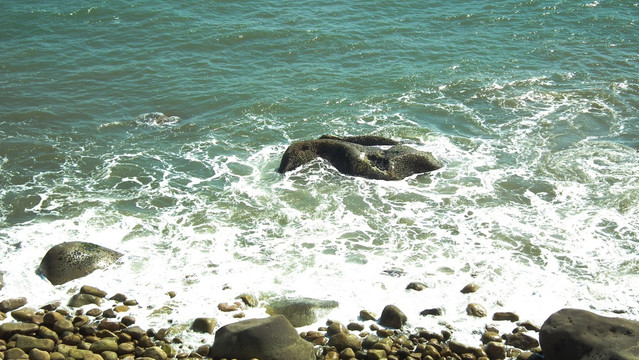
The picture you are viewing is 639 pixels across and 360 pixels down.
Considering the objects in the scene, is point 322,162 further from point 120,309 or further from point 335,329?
point 120,309

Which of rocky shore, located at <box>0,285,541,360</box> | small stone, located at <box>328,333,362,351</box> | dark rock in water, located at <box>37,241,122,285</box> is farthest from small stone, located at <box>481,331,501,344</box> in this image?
dark rock in water, located at <box>37,241,122,285</box>

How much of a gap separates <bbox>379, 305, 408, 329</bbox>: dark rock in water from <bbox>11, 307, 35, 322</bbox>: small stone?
5.77 m

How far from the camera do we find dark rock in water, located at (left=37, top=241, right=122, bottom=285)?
38.5 ft

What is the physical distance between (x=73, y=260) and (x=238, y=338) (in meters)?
4.31

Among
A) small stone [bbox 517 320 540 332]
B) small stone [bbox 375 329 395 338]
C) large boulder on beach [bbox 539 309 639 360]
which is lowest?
small stone [bbox 517 320 540 332]

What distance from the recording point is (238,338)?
31.1ft

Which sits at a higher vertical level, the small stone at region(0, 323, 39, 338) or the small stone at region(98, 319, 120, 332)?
the small stone at region(0, 323, 39, 338)

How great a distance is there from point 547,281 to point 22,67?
19.8 m

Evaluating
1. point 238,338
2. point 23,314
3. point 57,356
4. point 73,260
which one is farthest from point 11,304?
point 238,338

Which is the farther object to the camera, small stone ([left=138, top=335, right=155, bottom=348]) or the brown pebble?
the brown pebble

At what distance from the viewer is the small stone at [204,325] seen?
1025 cm

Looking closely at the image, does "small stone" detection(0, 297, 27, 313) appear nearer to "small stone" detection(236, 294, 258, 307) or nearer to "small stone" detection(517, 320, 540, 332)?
"small stone" detection(236, 294, 258, 307)

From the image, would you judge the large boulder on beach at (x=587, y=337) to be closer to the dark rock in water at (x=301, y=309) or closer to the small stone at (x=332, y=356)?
the small stone at (x=332, y=356)

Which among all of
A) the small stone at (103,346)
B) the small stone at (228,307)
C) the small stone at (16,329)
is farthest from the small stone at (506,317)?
the small stone at (16,329)
